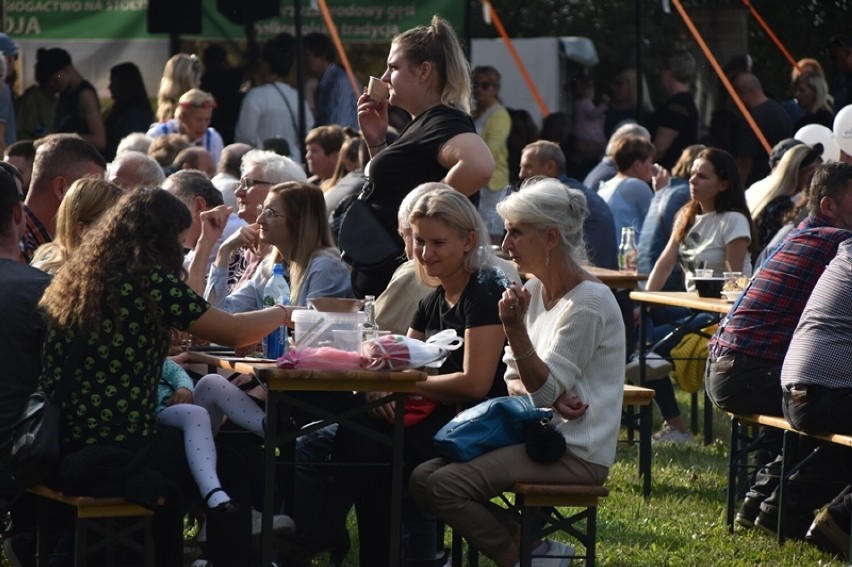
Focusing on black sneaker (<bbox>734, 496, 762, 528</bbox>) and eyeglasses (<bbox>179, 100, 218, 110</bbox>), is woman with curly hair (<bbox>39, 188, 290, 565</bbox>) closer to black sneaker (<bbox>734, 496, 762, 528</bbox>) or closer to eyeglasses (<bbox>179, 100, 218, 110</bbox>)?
black sneaker (<bbox>734, 496, 762, 528</bbox>)

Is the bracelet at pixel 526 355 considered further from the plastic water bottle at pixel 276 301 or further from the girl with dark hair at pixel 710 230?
the girl with dark hair at pixel 710 230

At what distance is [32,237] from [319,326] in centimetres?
186

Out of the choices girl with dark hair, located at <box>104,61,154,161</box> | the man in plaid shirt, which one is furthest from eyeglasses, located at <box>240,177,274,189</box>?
girl with dark hair, located at <box>104,61,154,161</box>

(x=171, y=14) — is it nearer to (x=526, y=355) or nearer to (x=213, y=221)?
(x=213, y=221)

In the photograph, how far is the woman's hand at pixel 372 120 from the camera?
637cm

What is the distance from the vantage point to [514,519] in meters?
4.88

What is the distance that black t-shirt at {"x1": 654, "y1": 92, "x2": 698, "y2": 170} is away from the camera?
13.0 meters

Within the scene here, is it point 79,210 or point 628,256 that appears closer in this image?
point 79,210

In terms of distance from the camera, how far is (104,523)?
4.60m

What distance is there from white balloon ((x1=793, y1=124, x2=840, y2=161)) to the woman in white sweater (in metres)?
5.58

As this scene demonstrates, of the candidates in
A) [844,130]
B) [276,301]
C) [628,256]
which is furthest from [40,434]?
[844,130]

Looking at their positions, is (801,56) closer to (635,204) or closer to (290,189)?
(635,204)

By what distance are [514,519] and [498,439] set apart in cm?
31

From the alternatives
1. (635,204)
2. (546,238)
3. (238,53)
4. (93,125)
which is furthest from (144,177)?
(238,53)
